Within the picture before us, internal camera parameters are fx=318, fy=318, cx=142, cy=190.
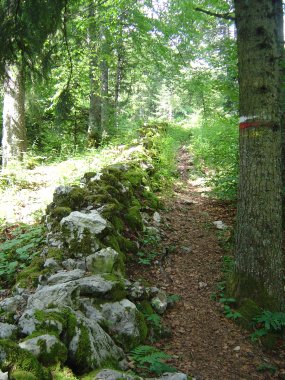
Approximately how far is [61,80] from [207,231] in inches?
408

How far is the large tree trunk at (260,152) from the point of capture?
13.9ft

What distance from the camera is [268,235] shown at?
4387 mm

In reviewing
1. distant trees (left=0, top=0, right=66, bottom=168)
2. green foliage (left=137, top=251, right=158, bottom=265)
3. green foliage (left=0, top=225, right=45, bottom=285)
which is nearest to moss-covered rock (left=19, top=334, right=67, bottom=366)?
green foliage (left=0, top=225, right=45, bottom=285)

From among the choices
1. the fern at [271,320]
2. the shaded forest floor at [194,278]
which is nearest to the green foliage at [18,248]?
the shaded forest floor at [194,278]

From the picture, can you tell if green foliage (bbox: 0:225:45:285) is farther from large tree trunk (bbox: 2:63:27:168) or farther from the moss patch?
large tree trunk (bbox: 2:63:27:168)

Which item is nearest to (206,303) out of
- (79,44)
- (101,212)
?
(101,212)

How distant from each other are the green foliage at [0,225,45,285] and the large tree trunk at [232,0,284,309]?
3.39 metres

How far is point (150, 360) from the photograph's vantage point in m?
3.26

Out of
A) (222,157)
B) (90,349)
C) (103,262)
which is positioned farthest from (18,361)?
(222,157)

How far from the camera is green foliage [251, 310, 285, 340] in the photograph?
407 cm

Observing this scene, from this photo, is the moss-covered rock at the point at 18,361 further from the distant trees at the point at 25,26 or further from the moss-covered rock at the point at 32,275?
the distant trees at the point at 25,26

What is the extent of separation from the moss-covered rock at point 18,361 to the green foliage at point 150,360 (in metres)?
1.22

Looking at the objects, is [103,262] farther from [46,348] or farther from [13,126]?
[13,126]

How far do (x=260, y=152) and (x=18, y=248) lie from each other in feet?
14.0
